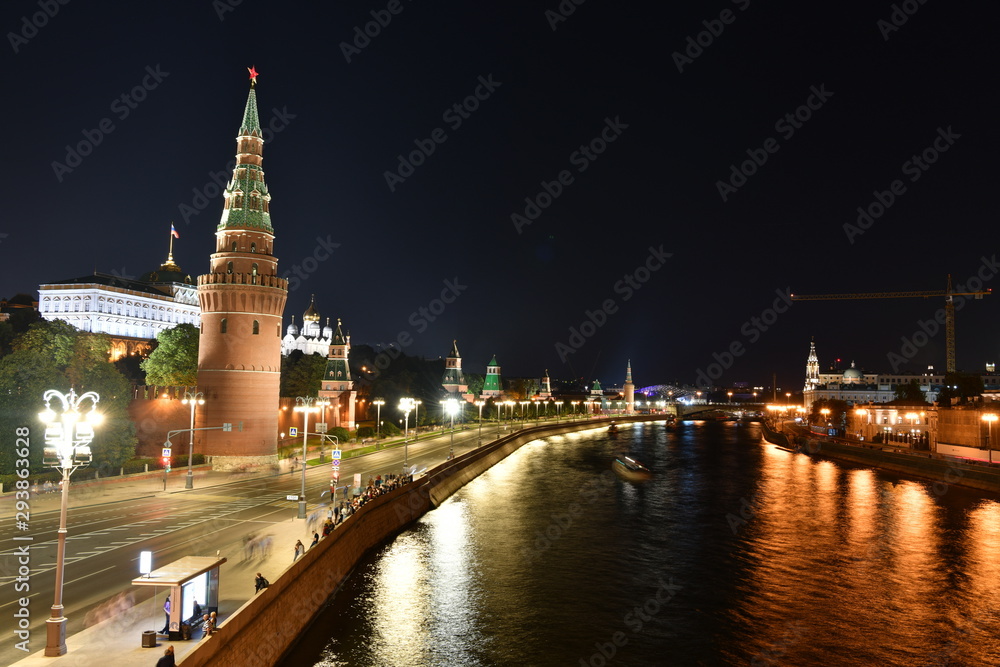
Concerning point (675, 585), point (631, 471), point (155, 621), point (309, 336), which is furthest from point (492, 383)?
point (155, 621)

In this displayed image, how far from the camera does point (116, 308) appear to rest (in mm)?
133750

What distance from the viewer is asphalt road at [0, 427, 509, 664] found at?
22969 mm

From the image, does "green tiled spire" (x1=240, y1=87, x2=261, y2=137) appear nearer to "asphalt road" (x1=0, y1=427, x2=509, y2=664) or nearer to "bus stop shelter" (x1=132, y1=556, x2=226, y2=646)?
"asphalt road" (x1=0, y1=427, x2=509, y2=664)

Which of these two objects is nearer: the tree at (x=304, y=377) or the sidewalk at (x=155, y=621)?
the sidewalk at (x=155, y=621)

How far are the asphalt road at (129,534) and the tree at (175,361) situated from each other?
35.1m

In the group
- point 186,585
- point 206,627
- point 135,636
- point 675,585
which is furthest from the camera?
point 675,585

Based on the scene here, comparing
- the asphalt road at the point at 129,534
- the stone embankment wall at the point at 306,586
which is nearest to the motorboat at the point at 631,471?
the stone embankment wall at the point at 306,586

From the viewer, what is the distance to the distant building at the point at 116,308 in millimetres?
127875

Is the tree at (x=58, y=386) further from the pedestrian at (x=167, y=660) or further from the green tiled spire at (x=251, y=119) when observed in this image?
the pedestrian at (x=167, y=660)

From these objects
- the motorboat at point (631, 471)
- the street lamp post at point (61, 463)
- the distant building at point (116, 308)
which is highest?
the distant building at point (116, 308)

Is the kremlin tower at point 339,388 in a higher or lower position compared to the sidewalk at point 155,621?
higher

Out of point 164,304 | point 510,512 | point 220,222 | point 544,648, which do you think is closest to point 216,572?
point 544,648

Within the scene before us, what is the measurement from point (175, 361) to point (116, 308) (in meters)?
61.5

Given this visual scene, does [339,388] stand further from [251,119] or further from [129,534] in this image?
[129,534]
